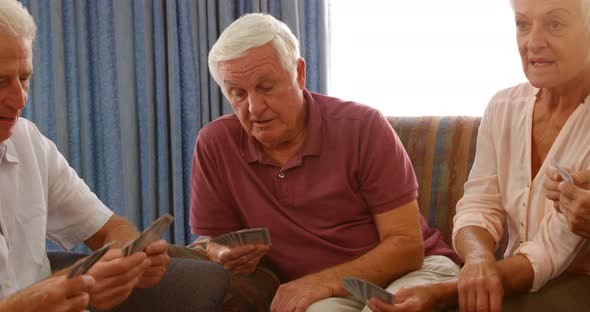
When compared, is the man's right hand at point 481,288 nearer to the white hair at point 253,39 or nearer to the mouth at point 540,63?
the mouth at point 540,63

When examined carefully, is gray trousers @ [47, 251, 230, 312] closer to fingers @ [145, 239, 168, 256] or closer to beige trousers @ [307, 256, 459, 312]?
fingers @ [145, 239, 168, 256]

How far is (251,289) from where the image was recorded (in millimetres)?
1977

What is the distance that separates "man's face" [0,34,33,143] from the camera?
5.30 feet

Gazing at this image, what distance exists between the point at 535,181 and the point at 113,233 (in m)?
1.19

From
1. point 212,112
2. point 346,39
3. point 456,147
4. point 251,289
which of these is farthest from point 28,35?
point 346,39

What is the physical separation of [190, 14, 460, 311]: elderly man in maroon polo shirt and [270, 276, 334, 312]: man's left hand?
0.02 metres

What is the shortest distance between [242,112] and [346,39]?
152cm

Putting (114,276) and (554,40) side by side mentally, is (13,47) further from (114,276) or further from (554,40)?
(554,40)

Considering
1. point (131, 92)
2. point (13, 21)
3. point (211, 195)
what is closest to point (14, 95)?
point (13, 21)

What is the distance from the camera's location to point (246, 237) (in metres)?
1.88

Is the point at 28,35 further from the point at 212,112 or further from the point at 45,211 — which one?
the point at 212,112

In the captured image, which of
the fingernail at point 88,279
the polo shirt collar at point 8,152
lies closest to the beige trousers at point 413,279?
the fingernail at point 88,279

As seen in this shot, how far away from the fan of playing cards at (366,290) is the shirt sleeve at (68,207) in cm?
84

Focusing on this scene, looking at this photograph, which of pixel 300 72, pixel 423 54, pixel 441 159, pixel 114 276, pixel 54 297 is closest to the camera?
pixel 54 297
